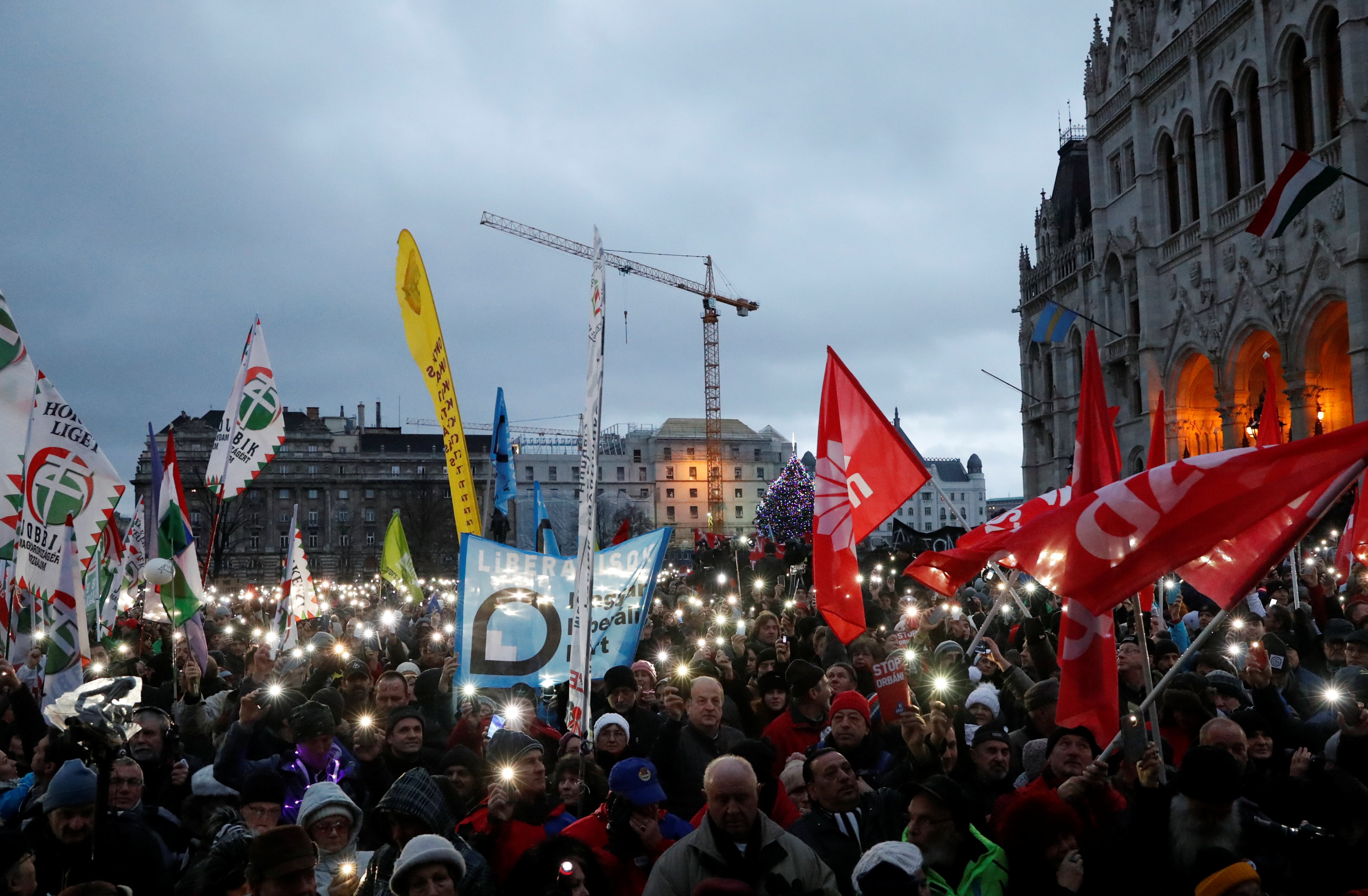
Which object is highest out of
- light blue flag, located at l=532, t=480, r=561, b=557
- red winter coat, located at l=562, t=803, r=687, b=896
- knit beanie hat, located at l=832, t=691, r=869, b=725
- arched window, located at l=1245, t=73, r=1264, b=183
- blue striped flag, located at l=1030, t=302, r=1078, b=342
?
arched window, located at l=1245, t=73, r=1264, b=183

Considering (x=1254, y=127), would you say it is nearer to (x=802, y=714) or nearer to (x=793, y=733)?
(x=802, y=714)

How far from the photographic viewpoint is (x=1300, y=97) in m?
28.8

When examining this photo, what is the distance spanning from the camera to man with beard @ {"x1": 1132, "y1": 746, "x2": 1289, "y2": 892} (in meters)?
4.17

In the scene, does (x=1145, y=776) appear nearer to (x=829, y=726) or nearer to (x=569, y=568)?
(x=829, y=726)

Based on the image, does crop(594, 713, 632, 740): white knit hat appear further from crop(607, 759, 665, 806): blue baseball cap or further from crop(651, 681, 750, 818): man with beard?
crop(607, 759, 665, 806): blue baseball cap

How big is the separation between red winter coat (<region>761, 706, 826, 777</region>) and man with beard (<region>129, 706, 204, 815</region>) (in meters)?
3.45

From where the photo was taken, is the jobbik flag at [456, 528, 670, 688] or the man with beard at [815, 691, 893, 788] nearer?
the man with beard at [815, 691, 893, 788]

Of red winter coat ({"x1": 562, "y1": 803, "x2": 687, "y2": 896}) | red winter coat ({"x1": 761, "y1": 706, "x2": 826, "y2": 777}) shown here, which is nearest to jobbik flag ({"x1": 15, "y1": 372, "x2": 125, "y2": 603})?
red winter coat ({"x1": 761, "y1": 706, "x2": 826, "y2": 777})

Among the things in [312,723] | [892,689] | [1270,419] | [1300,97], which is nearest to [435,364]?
[312,723]

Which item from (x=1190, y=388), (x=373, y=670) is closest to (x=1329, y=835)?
(x=373, y=670)

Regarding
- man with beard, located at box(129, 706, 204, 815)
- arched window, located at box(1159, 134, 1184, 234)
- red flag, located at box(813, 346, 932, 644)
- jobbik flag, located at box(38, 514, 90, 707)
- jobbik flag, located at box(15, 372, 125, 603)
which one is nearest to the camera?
man with beard, located at box(129, 706, 204, 815)

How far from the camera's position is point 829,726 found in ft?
20.4

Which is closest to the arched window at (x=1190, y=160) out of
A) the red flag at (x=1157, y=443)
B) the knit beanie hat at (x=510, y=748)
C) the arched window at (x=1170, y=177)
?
the arched window at (x=1170, y=177)

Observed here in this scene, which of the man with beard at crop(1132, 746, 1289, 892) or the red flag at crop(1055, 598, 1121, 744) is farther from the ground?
the red flag at crop(1055, 598, 1121, 744)
